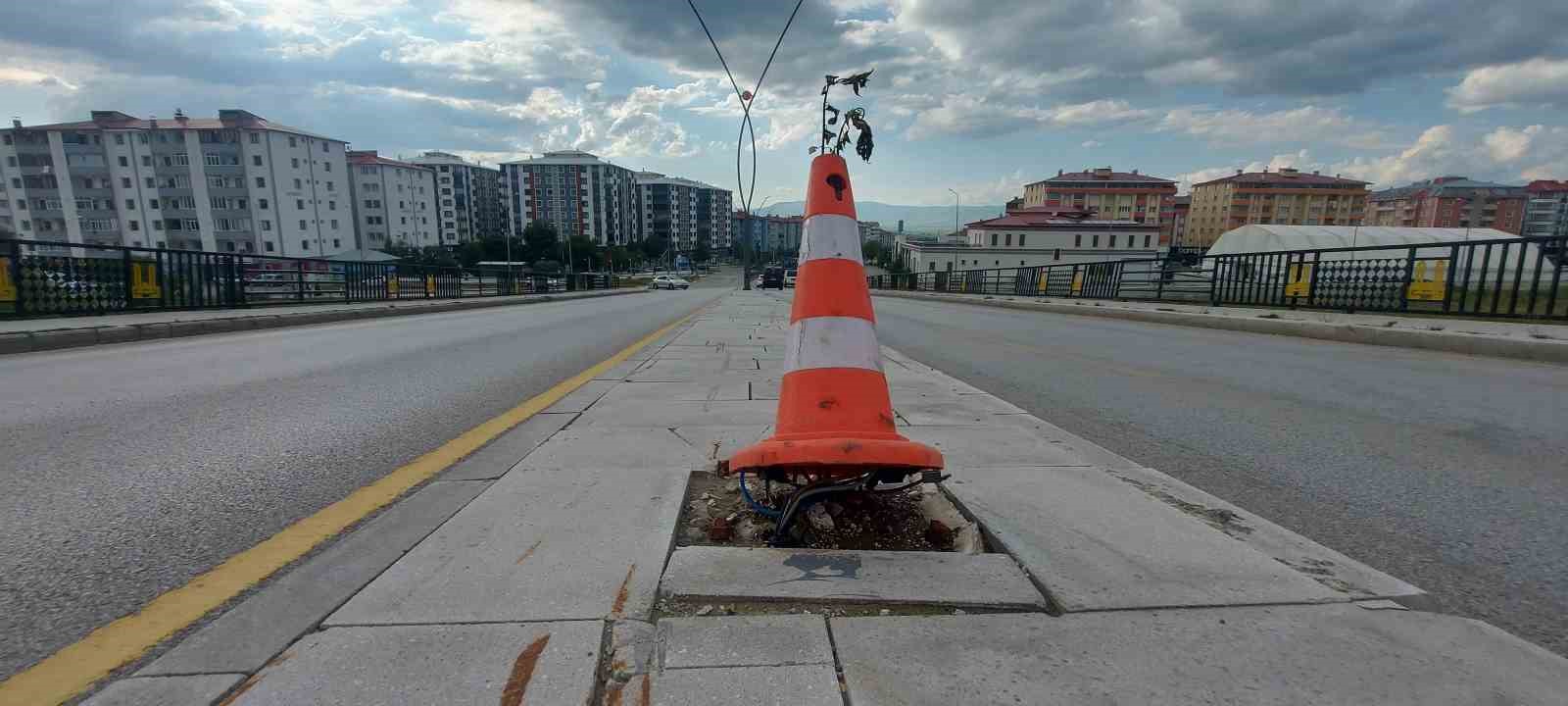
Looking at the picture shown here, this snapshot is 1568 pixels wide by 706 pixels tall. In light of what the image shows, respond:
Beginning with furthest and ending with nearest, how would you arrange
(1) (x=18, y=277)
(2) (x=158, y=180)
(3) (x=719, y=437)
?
(2) (x=158, y=180), (1) (x=18, y=277), (3) (x=719, y=437)

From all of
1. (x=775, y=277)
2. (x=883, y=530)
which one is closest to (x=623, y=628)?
(x=883, y=530)

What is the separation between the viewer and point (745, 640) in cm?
144

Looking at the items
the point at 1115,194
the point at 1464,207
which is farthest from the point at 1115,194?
the point at 1464,207

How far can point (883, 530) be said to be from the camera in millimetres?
2111

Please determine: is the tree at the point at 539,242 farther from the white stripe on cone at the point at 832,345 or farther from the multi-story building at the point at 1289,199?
the multi-story building at the point at 1289,199

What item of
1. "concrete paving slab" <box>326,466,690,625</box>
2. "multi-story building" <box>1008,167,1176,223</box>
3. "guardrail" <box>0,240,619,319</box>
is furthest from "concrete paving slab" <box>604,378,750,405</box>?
"multi-story building" <box>1008,167,1176,223</box>

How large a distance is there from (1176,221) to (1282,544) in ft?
509

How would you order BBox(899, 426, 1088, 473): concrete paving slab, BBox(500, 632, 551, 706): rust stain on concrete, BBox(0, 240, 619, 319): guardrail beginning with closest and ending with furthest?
BBox(500, 632, 551, 706): rust stain on concrete, BBox(899, 426, 1088, 473): concrete paving slab, BBox(0, 240, 619, 319): guardrail

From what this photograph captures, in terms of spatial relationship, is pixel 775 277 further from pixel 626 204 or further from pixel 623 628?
pixel 626 204

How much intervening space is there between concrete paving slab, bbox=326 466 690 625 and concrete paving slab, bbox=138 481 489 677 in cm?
Result: 7

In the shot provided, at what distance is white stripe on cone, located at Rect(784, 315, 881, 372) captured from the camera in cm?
233

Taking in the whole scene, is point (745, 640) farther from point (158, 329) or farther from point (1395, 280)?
point (1395, 280)

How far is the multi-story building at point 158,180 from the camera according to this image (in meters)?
67.6

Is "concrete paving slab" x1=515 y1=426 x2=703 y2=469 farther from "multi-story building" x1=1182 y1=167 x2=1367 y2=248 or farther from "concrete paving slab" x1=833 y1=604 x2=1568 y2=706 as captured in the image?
"multi-story building" x1=1182 y1=167 x2=1367 y2=248
